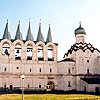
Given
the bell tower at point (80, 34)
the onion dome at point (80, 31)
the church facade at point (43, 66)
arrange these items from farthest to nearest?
the bell tower at point (80, 34) → the onion dome at point (80, 31) → the church facade at point (43, 66)

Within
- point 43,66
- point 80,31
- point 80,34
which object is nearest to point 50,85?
point 43,66

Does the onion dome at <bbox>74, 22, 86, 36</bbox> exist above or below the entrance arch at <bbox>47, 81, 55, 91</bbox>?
above

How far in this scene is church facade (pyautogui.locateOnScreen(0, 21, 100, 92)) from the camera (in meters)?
62.7

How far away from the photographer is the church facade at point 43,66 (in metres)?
62.7

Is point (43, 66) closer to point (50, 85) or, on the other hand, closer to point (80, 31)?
point (50, 85)

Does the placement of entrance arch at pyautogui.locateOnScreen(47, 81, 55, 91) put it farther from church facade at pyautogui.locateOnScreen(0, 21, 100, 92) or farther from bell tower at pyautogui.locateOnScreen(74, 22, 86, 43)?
bell tower at pyautogui.locateOnScreen(74, 22, 86, 43)

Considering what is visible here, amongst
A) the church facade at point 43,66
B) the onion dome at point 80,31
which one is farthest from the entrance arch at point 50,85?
the onion dome at point 80,31

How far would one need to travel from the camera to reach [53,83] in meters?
65.2

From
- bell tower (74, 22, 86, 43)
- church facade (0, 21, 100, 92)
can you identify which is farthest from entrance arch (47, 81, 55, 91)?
bell tower (74, 22, 86, 43)

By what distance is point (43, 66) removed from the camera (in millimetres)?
64500

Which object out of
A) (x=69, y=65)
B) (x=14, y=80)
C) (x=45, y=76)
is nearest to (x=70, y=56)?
(x=69, y=65)

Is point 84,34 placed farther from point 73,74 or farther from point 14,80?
point 14,80

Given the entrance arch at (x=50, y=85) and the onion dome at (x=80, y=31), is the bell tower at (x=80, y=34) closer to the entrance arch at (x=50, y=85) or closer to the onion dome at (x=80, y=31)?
the onion dome at (x=80, y=31)

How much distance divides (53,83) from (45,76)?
266 centimetres
